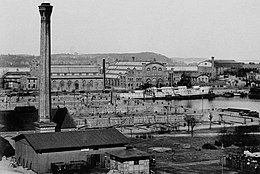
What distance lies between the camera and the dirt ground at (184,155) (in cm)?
816

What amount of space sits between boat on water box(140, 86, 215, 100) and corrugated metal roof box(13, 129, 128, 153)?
20.5m

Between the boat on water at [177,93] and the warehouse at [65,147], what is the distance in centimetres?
2053

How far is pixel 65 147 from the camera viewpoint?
27.3ft

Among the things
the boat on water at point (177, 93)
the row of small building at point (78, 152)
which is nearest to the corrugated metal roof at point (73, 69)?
the boat on water at point (177, 93)

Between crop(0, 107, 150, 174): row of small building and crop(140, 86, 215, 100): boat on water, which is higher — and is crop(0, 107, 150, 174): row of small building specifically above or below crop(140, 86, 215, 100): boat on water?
below

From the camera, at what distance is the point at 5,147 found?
9742mm

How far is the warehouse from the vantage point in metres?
8.21

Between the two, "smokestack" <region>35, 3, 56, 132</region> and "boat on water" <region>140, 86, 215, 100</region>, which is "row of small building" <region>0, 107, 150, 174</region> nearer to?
"smokestack" <region>35, 3, 56, 132</region>

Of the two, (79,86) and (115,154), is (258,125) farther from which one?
(79,86)

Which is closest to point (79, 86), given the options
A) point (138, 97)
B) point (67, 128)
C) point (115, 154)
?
point (138, 97)

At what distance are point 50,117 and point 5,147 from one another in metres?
0.97

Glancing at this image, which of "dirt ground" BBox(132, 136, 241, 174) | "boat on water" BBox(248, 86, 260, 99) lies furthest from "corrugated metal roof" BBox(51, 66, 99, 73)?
"dirt ground" BBox(132, 136, 241, 174)

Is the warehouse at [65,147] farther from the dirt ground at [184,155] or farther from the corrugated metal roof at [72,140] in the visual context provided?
the dirt ground at [184,155]

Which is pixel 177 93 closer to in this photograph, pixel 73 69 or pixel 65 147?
pixel 73 69
